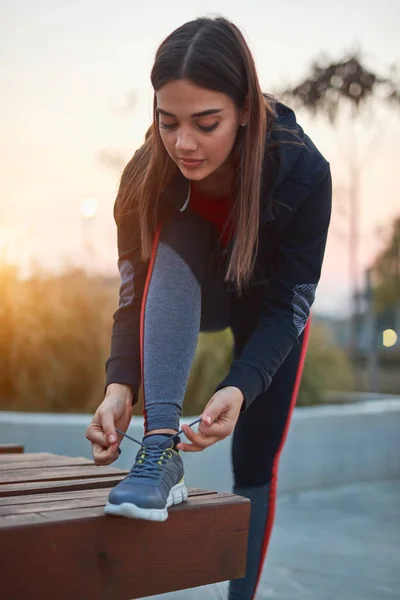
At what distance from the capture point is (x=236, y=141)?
1532mm

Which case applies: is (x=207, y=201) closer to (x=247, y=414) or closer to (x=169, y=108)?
(x=169, y=108)

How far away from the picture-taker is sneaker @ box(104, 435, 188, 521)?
3.95 feet

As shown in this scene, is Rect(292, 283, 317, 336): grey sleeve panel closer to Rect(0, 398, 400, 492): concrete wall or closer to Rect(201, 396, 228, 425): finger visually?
Rect(201, 396, 228, 425): finger

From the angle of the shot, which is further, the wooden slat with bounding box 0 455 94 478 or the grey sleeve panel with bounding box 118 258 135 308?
the wooden slat with bounding box 0 455 94 478

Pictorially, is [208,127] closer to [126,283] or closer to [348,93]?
[126,283]

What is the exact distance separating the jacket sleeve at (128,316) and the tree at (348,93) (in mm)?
7010

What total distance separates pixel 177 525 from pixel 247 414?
0.49 m

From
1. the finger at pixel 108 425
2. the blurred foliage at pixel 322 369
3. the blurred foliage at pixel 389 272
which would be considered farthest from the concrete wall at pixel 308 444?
the blurred foliage at pixel 389 272

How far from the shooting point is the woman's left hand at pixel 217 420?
1290 mm

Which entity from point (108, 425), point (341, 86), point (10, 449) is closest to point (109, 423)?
point (108, 425)

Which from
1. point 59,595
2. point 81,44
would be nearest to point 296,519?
point 59,595

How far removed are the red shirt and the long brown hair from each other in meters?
0.05

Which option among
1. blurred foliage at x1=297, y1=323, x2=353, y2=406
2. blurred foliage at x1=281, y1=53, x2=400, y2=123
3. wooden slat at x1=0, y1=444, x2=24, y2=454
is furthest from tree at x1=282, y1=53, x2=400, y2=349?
wooden slat at x1=0, y1=444, x2=24, y2=454

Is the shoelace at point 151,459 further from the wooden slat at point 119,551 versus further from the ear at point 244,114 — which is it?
the ear at point 244,114
